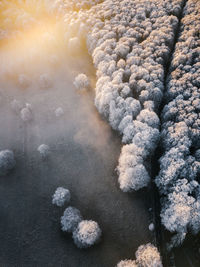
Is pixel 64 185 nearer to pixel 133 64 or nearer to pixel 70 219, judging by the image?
pixel 70 219

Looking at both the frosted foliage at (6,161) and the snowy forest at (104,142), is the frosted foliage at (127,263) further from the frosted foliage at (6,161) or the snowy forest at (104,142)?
the frosted foliage at (6,161)

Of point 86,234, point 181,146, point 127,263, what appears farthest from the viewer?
point 181,146

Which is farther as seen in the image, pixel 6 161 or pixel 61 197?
pixel 6 161

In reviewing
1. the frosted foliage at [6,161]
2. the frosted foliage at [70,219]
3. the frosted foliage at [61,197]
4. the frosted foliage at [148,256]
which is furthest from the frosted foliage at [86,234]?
the frosted foliage at [6,161]

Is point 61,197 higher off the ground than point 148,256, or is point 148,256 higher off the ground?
point 61,197

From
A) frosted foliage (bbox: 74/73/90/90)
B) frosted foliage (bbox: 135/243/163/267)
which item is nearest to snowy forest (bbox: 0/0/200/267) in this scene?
frosted foliage (bbox: 135/243/163/267)

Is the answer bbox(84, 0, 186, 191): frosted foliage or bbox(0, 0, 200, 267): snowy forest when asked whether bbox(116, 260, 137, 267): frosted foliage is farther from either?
bbox(84, 0, 186, 191): frosted foliage

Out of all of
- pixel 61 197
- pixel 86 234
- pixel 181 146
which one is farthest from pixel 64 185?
pixel 181 146

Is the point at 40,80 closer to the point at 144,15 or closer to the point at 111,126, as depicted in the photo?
the point at 111,126

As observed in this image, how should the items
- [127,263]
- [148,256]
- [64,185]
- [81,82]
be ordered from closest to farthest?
[148,256] < [127,263] < [64,185] < [81,82]
